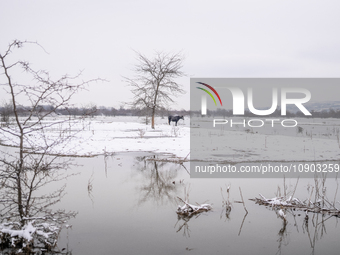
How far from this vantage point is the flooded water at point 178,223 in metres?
5.75

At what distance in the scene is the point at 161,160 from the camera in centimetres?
1428

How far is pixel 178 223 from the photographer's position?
22.4 feet

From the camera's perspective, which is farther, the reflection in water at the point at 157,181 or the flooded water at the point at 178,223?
the reflection in water at the point at 157,181

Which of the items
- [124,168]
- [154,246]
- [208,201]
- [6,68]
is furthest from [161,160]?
[6,68]

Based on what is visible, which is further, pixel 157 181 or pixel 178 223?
pixel 157 181

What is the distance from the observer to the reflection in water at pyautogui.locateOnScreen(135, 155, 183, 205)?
8695mm

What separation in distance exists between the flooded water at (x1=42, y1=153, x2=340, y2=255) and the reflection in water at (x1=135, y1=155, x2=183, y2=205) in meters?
0.03

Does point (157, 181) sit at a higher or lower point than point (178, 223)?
higher

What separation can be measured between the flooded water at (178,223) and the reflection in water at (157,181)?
30 millimetres

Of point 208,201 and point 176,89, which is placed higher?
point 176,89

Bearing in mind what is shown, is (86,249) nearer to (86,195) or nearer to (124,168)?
(86,195)

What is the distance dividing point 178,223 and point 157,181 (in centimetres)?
371

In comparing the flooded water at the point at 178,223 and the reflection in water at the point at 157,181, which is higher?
the reflection in water at the point at 157,181

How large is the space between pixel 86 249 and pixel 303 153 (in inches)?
539
